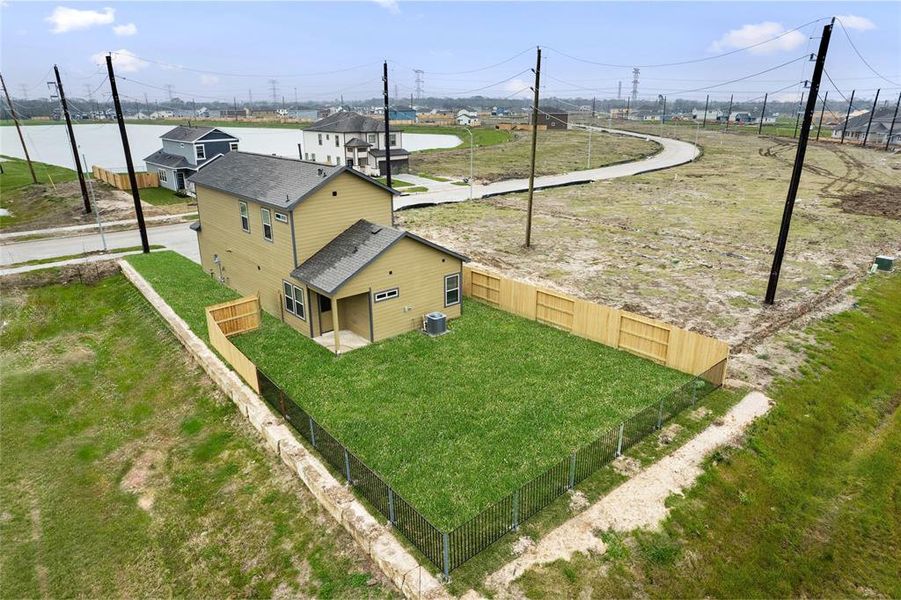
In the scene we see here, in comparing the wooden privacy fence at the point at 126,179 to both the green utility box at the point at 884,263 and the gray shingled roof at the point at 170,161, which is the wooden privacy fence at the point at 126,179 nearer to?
the gray shingled roof at the point at 170,161

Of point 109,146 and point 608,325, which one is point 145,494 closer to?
point 608,325

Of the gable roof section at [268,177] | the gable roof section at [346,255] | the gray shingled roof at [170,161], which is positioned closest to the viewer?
the gable roof section at [346,255]

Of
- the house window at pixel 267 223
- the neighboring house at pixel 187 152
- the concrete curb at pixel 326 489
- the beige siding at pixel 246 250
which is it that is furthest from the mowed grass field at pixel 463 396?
the neighboring house at pixel 187 152

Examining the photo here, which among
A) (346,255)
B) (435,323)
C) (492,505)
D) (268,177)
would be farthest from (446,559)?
(268,177)

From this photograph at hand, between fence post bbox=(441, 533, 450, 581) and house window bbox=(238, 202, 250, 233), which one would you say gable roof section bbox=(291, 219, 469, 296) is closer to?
house window bbox=(238, 202, 250, 233)

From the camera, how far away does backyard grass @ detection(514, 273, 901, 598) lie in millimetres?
10875

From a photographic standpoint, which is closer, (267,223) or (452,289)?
(267,223)

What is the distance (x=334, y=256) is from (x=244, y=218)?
614 cm

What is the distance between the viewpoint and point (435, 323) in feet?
72.6

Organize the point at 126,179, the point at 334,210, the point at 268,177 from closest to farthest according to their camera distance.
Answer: the point at 334,210 < the point at 268,177 < the point at 126,179

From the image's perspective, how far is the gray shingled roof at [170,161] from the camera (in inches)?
2146

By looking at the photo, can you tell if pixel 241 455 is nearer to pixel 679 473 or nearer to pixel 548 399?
pixel 548 399

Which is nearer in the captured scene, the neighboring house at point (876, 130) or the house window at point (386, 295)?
the house window at point (386, 295)

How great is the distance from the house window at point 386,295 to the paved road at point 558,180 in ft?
87.8
